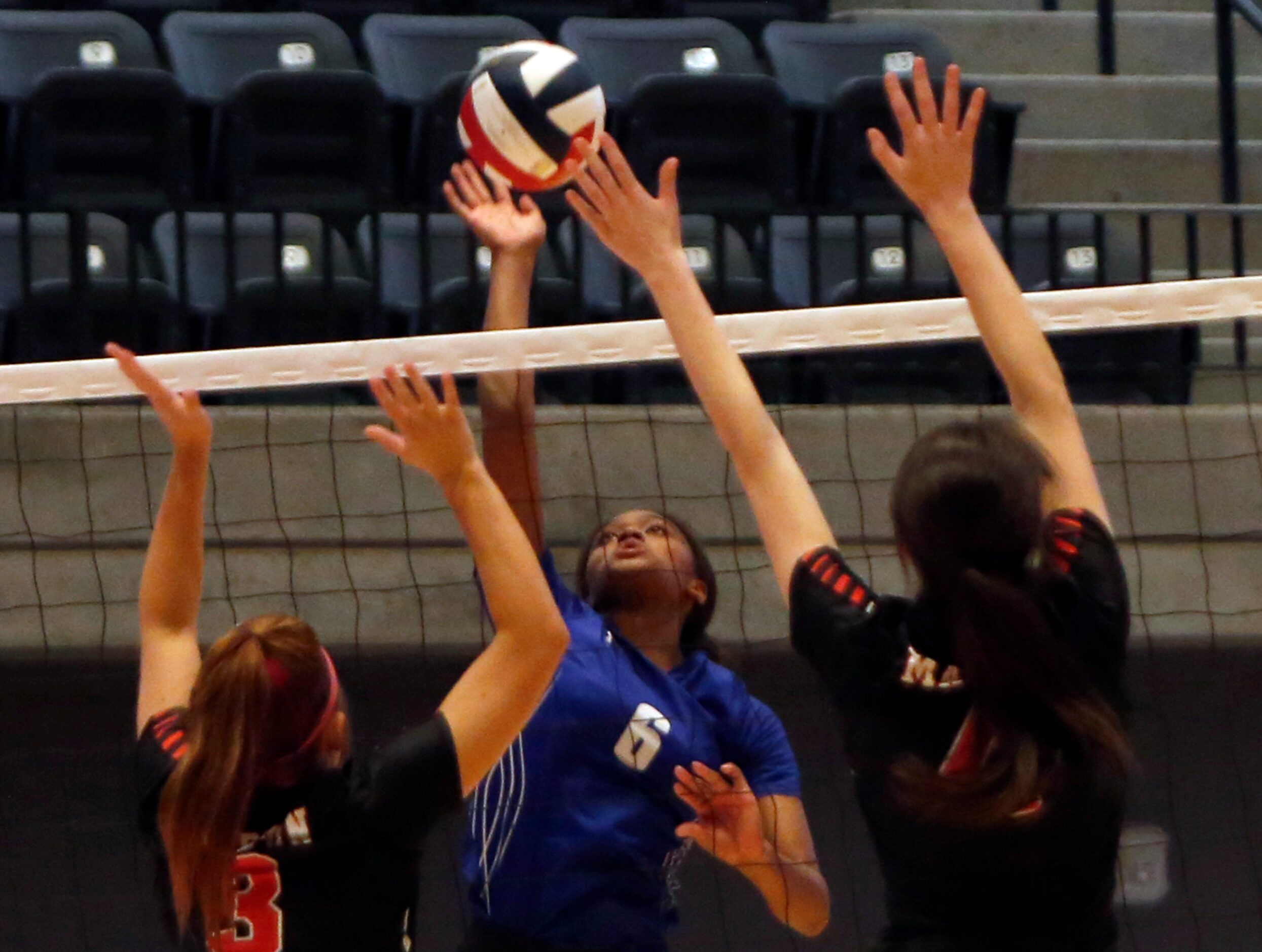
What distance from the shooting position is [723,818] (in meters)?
2.78

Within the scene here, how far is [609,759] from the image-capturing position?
294 cm

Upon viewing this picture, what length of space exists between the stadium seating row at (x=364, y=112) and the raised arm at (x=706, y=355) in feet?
10.7

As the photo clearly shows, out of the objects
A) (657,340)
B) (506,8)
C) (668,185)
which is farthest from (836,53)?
(668,185)

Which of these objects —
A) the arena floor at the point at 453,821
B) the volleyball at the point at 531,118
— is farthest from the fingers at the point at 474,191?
the arena floor at the point at 453,821

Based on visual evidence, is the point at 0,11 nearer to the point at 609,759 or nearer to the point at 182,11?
the point at 182,11

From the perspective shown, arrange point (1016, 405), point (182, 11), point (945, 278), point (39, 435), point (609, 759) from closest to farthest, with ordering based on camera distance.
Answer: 1. point (1016, 405)
2. point (609, 759)
3. point (39, 435)
4. point (945, 278)
5. point (182, 11)

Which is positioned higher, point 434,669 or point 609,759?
point 609,759

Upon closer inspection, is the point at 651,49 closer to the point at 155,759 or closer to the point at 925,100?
the point at 925,100

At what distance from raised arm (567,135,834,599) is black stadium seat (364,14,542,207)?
4.06 meters

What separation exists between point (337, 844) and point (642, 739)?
3.15 feet

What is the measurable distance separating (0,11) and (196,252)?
5.23 feet

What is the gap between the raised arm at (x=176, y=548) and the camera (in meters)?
2.29

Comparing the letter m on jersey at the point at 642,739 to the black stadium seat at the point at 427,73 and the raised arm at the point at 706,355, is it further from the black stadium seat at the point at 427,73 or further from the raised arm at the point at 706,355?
the black stadium seat at the point at 427,73

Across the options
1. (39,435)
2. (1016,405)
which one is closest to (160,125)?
(39,435)
